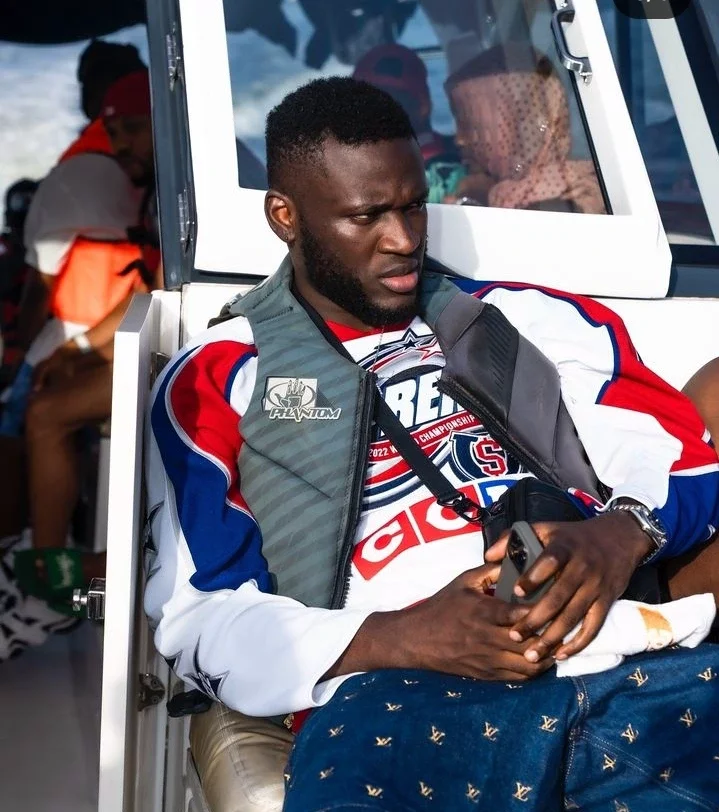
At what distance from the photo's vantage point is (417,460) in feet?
5.66

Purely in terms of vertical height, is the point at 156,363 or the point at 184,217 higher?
the point at 184,217

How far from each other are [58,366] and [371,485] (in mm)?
2154

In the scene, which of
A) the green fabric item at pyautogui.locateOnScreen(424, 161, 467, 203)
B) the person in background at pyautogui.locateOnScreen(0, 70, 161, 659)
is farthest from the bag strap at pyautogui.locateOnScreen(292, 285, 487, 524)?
the person in background at pyautogui.locateOnScreen(0, 70, 161, 659)

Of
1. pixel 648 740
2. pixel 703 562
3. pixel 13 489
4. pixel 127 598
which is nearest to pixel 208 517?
pixel 127 598

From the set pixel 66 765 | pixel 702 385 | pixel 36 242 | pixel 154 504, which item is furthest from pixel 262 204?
pixel 36 242

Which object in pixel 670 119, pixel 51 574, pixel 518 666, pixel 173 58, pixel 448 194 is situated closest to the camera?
pixel 518 666

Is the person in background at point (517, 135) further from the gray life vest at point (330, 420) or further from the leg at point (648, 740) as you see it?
the leg at point (648, 740)

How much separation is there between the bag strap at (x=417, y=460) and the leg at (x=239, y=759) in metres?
0.43

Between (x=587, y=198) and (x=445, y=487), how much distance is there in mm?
1015

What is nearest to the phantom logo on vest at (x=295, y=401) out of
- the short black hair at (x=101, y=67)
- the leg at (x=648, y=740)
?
the leg at (x=648, y=740)

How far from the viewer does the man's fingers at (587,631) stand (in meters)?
1.45

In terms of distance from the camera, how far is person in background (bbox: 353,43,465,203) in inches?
96.6

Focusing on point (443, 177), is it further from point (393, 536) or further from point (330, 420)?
point (393, 536)

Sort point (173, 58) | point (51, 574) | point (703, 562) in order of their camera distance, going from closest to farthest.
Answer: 1. point (703, 562)
2. point (173, 58)
3. point (51, 574)
